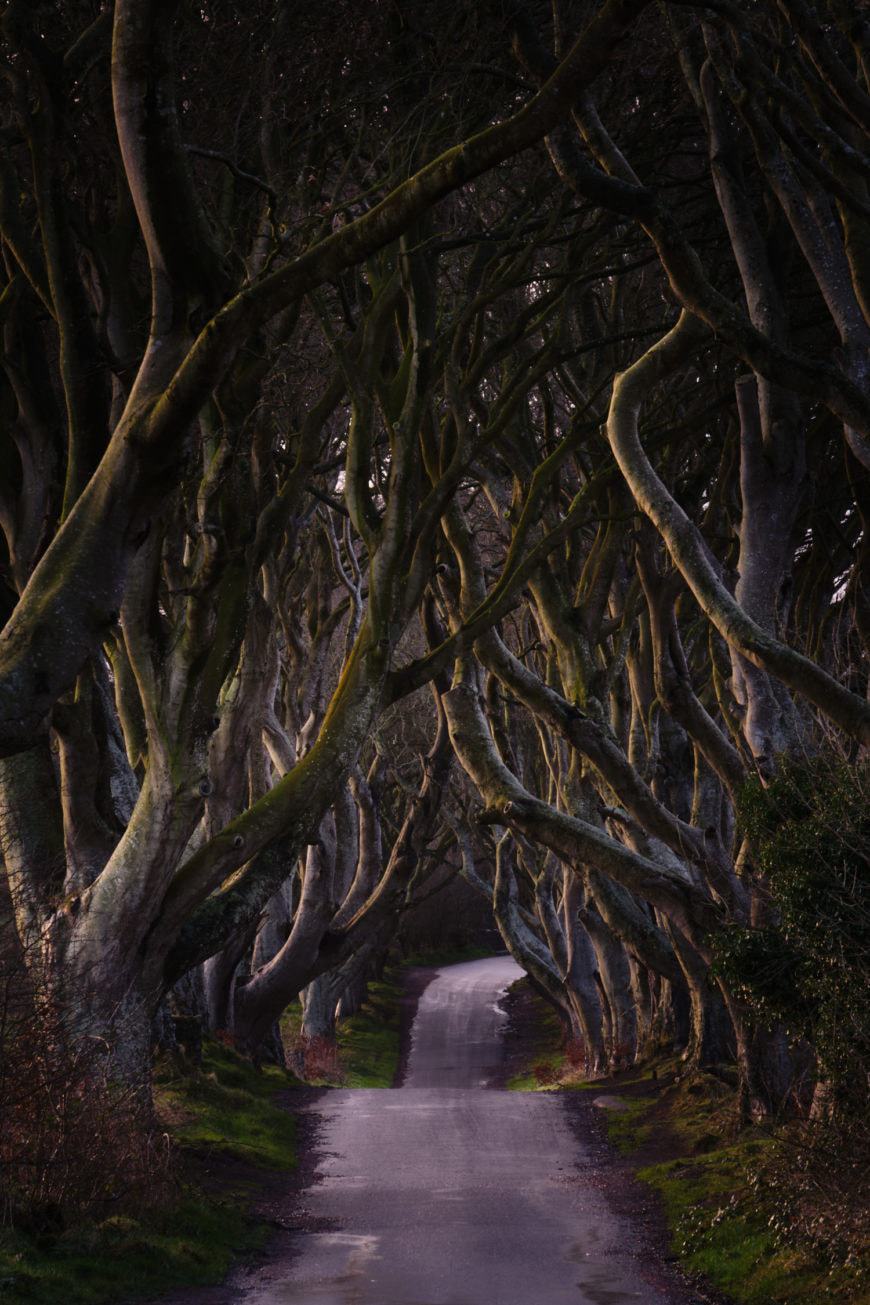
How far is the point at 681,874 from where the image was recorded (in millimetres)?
14023

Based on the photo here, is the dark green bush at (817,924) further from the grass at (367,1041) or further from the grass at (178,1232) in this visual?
the grass at (367,1041)

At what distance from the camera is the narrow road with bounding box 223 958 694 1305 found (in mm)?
8609

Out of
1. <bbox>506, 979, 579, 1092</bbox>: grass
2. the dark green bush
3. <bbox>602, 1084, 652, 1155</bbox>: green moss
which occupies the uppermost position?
the dark green bush

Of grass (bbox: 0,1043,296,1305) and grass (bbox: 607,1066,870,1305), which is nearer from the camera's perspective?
grass (bbox: 0,1043,296,1305)

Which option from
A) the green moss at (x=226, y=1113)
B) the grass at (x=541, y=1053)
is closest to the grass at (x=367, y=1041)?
the grass at (x=541, y=1053)

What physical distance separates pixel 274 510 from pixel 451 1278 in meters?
7.28

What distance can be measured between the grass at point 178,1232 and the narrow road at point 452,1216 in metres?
0.43

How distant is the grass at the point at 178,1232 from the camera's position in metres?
7.59

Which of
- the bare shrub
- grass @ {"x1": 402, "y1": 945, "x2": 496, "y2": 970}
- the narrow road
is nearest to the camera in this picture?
the bare shrub

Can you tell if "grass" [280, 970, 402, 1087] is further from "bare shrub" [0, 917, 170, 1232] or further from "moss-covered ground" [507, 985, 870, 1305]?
"bare shrub" [0, 917, 170, 1232]

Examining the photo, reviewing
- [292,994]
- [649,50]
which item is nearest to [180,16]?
[649,50]

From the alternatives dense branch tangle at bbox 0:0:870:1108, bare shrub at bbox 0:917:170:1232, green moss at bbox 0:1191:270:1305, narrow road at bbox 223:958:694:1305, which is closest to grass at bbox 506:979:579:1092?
narrow road at bbox 223:958:694:1305

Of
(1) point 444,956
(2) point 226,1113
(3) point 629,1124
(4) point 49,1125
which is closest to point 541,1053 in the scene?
(3) point 629,1124

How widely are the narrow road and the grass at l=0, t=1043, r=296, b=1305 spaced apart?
434 mm
